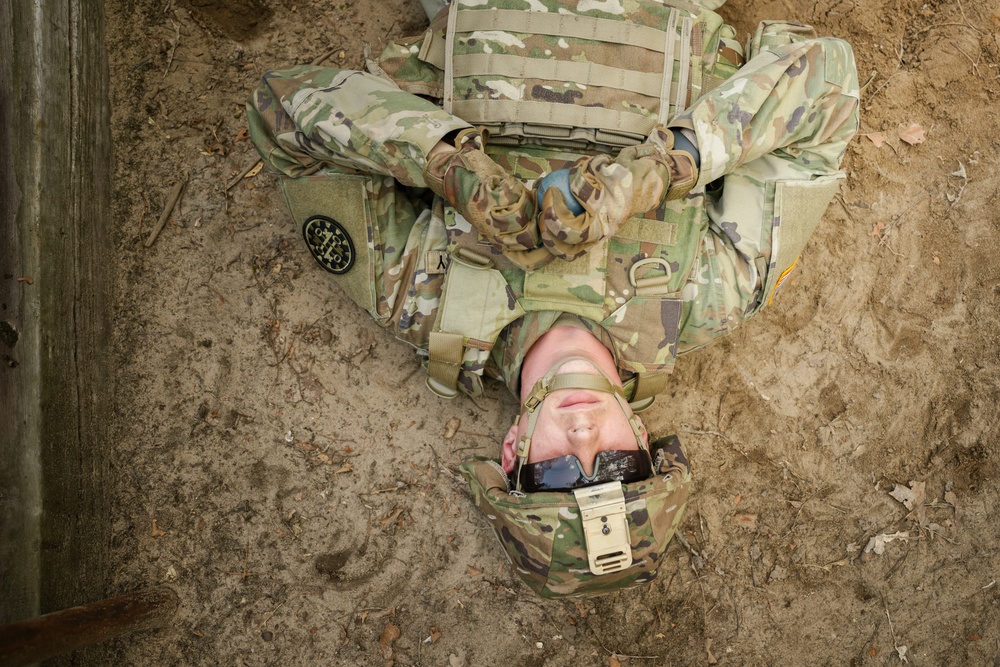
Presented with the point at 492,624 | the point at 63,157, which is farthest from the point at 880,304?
the point at 63,157

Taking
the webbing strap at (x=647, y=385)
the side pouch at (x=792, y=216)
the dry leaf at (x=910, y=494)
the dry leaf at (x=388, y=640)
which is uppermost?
the side pouch at (x=792, y=216)

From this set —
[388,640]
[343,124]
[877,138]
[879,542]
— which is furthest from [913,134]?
[388,640]

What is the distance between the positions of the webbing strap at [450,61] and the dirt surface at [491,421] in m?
0.78

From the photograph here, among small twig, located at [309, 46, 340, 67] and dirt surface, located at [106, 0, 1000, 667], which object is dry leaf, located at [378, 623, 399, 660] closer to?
dirt surface, located at [106, 0, 1000, 667]

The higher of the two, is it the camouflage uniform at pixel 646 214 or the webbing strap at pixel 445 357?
the camouflage uniform at pixel 646 214

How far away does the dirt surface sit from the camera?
3.99 metres

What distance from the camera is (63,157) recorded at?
3.69m

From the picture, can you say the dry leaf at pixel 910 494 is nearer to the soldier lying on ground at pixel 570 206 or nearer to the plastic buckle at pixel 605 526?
the soldier lying on ground at pixel 570 206

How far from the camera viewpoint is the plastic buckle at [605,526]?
3102 mm

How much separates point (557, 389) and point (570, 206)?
0.79 meters

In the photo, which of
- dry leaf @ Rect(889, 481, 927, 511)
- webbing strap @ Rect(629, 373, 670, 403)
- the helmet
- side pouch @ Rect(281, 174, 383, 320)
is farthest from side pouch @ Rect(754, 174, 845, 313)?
side pouch @ Rect(281, 174, 383, 320)

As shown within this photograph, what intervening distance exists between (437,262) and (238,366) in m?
1.29

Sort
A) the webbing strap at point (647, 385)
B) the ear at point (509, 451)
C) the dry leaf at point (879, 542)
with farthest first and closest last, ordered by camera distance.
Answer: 1. the dry leaf at point (879, 542)
2. the webbing strap at point (647, 385)
3. the ear at point (509, 451)

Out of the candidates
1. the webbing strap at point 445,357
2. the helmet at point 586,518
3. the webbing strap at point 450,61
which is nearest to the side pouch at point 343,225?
the webbing strap at point 445,357
